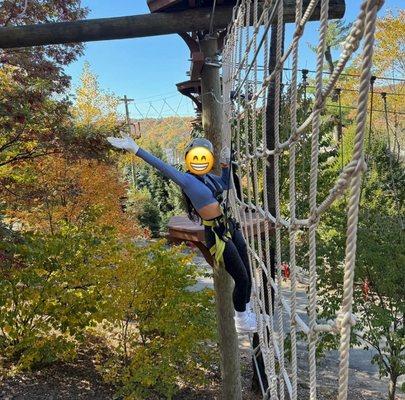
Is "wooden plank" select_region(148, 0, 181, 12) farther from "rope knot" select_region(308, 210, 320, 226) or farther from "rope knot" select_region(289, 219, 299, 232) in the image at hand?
"rope knot" select_region(308, 210, 320, 226)

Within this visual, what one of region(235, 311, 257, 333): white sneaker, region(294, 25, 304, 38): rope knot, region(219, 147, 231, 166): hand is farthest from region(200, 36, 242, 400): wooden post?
region(294, 25, 304, 38): rope knot

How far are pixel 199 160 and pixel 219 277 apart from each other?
173 cm

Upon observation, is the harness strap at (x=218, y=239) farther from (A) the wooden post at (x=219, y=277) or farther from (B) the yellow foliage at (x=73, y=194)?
(B) the yellow foliage at (x=73, y=194)

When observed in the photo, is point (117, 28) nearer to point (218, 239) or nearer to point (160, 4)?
point (160, 4)

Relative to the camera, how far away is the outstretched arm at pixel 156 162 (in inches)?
73.7

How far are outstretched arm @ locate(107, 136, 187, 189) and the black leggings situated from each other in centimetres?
30

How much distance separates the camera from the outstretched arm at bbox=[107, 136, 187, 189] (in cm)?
187

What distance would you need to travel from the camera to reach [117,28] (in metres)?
2.64

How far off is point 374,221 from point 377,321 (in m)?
1.67

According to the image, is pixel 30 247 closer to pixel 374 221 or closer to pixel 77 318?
pixel 77 318

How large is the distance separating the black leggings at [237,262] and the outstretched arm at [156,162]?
30 cm

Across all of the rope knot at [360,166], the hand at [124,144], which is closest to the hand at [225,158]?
the hand at [124,144]

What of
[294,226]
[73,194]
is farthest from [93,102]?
[294,226]

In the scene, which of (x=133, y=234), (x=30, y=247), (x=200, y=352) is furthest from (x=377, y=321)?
(x=133, y=234)
